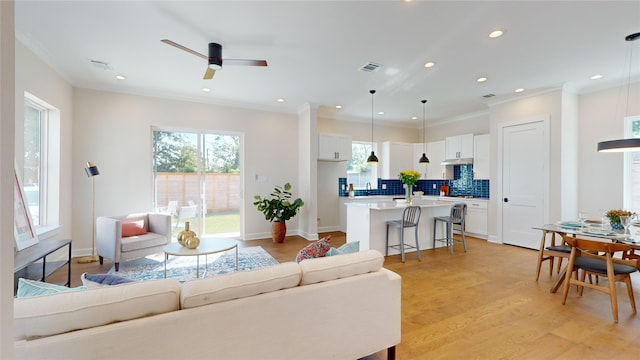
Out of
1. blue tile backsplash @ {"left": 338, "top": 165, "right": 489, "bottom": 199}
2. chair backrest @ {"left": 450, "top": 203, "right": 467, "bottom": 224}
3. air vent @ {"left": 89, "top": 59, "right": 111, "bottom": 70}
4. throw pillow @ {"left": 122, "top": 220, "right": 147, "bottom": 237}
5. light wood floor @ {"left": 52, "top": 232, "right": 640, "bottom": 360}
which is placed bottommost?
light wood floor @ {"left": 52, "top": 232, "right": 640, "bottom": 360}

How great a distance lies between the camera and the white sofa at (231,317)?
3.63 ft

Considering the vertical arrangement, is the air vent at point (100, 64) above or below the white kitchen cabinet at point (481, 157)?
above

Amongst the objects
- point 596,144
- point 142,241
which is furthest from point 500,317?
point 142,241

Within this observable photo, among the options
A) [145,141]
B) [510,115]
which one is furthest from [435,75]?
[145,141]

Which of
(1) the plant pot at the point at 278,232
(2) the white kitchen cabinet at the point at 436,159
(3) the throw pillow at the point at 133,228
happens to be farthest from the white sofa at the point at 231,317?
(2) the white kitchen cabinet at the point at 436,159

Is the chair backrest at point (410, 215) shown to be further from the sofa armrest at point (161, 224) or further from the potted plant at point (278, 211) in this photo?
the sofa armrest at point (161, 224)

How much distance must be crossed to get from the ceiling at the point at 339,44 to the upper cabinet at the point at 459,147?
4.60 feet

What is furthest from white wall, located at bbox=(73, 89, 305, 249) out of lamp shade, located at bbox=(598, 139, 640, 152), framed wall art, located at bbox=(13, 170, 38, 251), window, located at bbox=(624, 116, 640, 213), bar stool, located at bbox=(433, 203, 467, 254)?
window, located at bbox=(624, 116, 640, 213)

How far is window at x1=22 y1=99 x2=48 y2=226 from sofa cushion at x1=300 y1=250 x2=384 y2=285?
4021 mm

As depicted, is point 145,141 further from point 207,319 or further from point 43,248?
point 207,319

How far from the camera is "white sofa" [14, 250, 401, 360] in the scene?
111cm

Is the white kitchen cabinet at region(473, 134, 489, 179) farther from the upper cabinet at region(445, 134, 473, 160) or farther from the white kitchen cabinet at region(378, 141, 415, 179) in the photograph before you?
the white kitchen cabinet at region(378, 141, 415, 179)

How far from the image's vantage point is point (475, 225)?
5840 mm

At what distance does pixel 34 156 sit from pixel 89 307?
3.98 meters
